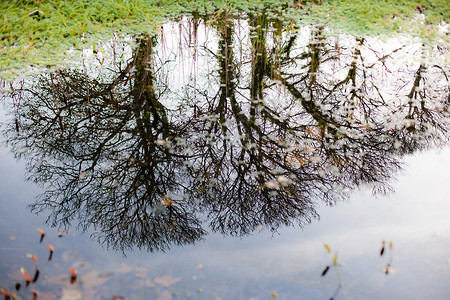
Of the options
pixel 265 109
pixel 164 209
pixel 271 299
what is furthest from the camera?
pixel 265 109

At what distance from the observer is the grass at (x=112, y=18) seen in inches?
184

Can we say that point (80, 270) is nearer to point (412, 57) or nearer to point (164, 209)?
point (164, 209)

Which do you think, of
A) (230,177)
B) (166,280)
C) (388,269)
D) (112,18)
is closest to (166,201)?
(230,177)

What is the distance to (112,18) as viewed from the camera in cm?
577

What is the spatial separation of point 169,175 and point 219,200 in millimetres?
485

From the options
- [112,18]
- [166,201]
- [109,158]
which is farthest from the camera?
[112,18]

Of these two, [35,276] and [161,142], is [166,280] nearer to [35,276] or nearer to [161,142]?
[35,276]

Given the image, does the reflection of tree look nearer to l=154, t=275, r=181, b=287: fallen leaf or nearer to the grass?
l=154, t=275, r=181, b=287: fallen leaf

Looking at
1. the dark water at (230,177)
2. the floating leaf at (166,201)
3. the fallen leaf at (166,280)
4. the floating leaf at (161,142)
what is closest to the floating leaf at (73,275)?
the dark water at (230,177)

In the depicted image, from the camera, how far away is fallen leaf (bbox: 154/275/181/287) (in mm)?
1962

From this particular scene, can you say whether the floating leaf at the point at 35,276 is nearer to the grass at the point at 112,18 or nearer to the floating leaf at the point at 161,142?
the floating leaf at the point at 161,142

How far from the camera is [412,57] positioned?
4965mm

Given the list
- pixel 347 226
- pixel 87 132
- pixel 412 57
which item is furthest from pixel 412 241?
pixel 412 57

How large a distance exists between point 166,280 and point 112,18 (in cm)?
496
